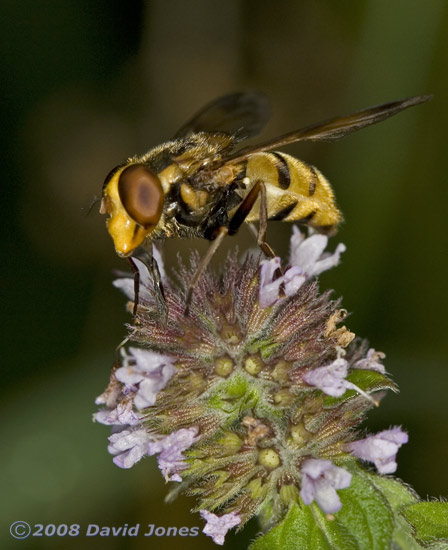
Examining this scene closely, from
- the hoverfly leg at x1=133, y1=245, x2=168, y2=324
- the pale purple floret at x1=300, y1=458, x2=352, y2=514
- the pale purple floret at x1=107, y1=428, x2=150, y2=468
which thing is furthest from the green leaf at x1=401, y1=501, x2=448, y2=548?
the hoverfly leg at x1=133, y1=245, x2=168, y2=324

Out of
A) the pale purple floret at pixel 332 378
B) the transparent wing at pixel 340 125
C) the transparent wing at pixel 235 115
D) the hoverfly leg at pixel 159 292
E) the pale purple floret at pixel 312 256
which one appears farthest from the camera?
the transparent wing at pixel 235 115

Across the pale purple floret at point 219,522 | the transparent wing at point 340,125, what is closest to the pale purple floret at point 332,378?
the pale purple floret at point 219,522

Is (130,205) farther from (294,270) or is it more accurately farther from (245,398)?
(245,398)

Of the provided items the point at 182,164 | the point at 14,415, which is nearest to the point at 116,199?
the point at 182,164

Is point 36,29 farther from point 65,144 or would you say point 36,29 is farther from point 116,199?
point 116,199

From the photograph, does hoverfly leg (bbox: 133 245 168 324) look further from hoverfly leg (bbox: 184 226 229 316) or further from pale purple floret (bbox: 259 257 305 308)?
pale purple floret (bbox: 259 257 305 308)

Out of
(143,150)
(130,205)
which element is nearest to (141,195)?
(130,205)

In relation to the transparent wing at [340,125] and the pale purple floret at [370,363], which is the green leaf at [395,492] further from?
the transparent wing at [340,125]
